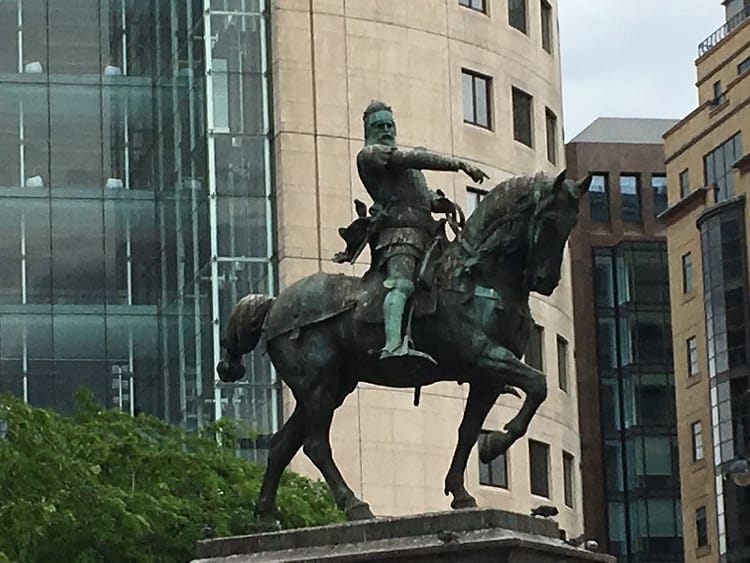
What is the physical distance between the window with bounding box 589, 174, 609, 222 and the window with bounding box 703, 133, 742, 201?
367 inches

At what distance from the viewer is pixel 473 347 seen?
2594cm

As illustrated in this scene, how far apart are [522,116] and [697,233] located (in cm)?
4803

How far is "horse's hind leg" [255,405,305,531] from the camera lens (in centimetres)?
2705

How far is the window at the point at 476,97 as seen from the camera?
73.0m

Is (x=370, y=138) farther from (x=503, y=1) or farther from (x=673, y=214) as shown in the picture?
(x=673, y=214)

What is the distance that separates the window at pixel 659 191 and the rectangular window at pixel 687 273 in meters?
9.28

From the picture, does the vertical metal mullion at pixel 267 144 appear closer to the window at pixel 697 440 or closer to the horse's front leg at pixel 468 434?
the horse's front leg at pixel 468 434

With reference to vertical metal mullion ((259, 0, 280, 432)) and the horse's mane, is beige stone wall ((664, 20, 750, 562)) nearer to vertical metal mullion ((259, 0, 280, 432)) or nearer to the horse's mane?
vertical metal mullion ((259, 0, 280, 432))

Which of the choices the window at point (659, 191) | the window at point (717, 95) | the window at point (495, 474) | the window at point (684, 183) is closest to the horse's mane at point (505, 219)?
the window at point (495, 474)

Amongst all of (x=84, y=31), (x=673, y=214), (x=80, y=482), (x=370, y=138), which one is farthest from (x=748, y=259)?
(x=370, y=138)

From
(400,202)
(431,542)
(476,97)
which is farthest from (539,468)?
(431,542)

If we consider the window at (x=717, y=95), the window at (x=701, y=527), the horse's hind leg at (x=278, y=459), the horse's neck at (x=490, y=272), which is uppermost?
the window at (x=717, y=95)

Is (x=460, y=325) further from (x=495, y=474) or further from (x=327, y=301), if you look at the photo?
(x=495, y=474)

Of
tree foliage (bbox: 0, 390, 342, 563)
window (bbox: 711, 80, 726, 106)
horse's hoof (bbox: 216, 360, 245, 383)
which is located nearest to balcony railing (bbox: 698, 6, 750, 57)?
window (bbox: 711, 80, 726, 106)
